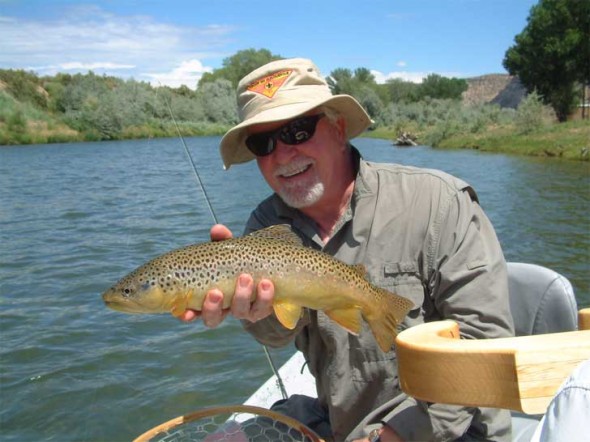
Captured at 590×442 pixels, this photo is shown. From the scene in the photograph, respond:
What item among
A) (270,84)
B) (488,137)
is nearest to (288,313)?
(270,84)

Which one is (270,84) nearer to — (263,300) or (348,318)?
(263,300)

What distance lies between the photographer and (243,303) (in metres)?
2.71

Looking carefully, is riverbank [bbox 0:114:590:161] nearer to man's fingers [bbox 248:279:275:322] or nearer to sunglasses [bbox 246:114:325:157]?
sunglasses [bbox 246:114:325:157]

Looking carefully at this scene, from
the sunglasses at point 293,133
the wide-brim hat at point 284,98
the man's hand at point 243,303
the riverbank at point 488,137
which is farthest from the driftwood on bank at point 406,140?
the man's hand at point 243,303

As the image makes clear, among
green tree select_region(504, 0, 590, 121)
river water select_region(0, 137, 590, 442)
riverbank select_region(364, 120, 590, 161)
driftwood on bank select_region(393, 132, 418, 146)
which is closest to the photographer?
river water select_region(0, 137, 590, 442)

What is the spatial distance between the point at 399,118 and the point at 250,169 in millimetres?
51935

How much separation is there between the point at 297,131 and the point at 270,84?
0.32 meters

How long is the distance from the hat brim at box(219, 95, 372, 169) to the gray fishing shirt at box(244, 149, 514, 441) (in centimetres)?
34

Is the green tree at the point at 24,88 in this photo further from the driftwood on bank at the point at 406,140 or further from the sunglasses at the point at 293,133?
the sunglasses at the point at 293,133

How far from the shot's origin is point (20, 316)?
9.58m

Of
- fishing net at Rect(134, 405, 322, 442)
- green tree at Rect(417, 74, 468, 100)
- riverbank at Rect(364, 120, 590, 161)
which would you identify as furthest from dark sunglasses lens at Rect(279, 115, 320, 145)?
green tree at Rect(417, 74, 468, 100)

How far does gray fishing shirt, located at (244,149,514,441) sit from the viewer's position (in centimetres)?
259

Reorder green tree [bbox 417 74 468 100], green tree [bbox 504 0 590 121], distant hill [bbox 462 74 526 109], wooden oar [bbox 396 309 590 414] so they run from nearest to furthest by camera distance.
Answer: wooden oar [bbox 396 309 590 414] < green tree [bbox 504 0 590 121] < distant hill [bbox 462 74 526 109] < green tree [bbox 417 74 468 100]

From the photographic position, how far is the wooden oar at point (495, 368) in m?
1.23
